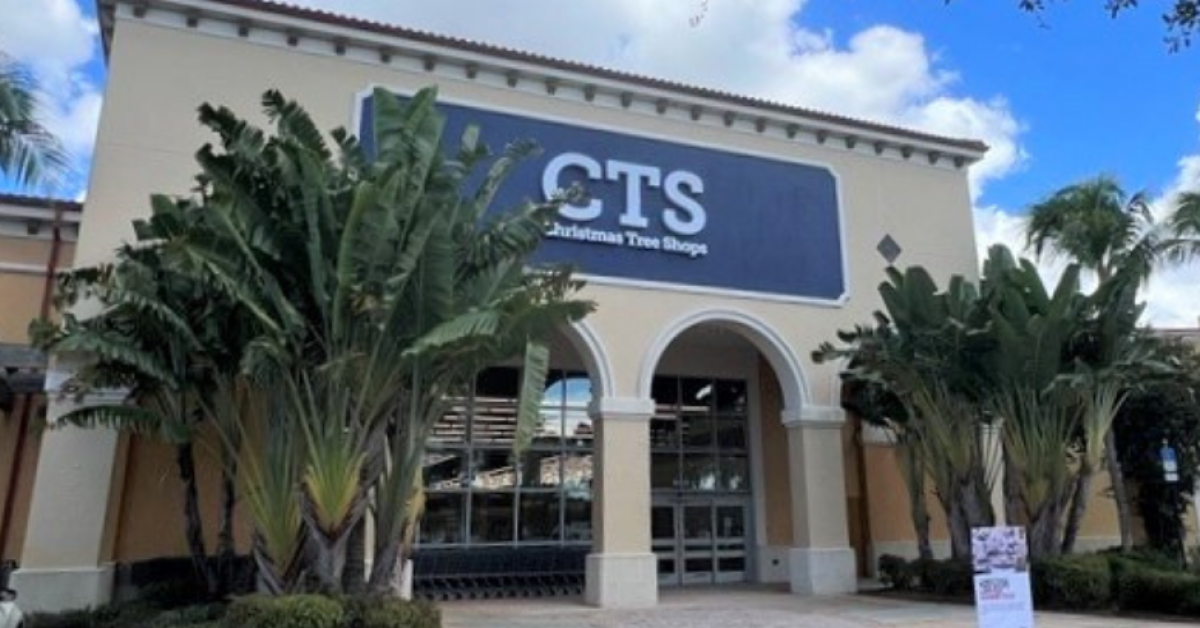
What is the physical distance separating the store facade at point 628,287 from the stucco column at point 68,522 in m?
0.03

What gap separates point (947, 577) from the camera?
16.0m

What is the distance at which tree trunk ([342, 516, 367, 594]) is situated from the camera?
10703 mm

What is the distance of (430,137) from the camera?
11.6 meters

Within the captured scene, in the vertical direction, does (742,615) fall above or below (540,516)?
below

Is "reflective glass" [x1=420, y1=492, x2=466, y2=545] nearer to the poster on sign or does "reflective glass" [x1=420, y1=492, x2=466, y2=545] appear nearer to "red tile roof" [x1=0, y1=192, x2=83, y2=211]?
"red tile roof" [x1=0, y1=192, x2=83, y2=211]

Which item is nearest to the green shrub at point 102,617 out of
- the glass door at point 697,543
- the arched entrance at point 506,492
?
the arched entrance at point 506,492

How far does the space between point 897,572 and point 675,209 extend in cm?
807

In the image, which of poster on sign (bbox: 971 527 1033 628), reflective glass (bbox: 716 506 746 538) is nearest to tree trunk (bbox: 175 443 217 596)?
poster on sign (bbox: 971 527 1033 628)

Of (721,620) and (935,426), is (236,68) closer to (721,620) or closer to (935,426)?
(721,620)

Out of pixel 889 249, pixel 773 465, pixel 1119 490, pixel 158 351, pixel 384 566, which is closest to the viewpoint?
pixel 384 566

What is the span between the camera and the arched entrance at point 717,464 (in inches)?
806

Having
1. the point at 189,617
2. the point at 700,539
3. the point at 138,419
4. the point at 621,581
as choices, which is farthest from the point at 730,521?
the point at 138,419

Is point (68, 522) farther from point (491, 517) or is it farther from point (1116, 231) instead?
point (1116, 231)

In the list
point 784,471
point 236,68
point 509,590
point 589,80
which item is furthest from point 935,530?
point 236,68
